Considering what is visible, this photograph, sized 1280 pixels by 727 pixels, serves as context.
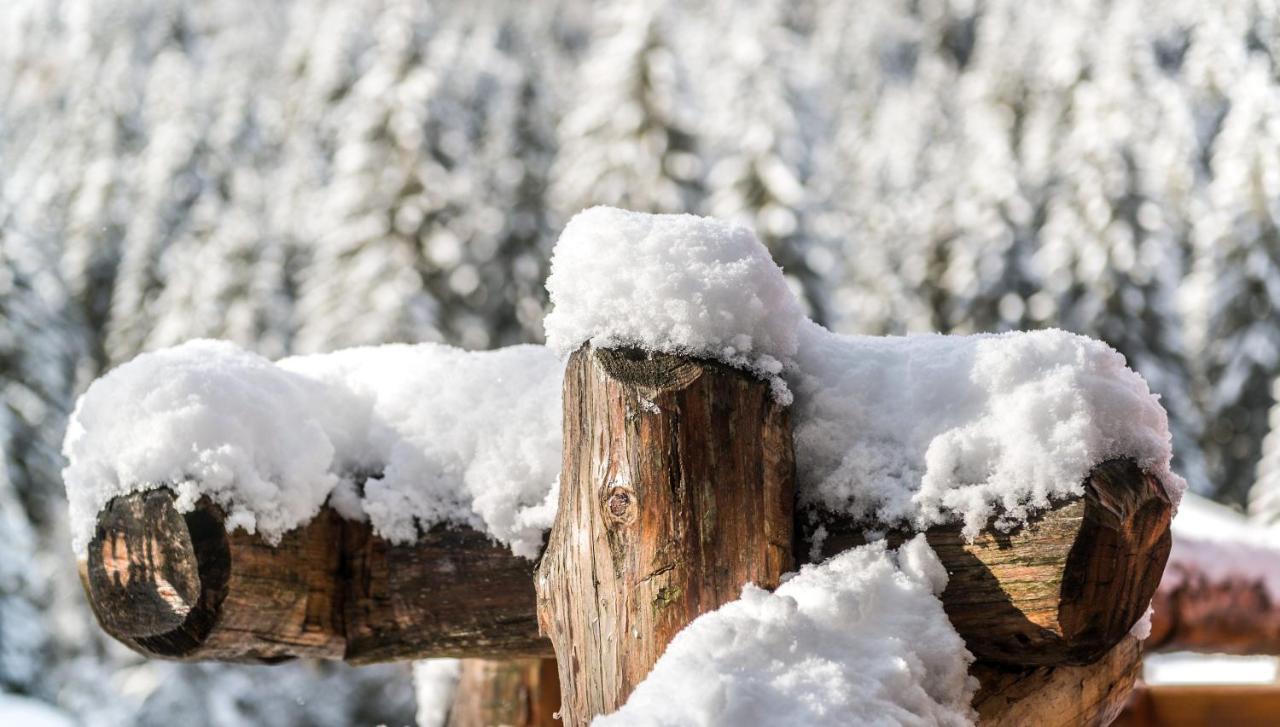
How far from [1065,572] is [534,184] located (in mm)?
13734

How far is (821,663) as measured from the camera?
1.35 meters

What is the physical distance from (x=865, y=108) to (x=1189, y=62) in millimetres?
5662

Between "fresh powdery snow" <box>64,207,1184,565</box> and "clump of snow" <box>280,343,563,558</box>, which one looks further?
"clump of snow" <box>280,343,563,558</box>

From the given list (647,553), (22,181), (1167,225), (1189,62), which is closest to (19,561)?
(22,181)

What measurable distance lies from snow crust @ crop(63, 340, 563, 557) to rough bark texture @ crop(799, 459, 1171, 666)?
26.2 inches

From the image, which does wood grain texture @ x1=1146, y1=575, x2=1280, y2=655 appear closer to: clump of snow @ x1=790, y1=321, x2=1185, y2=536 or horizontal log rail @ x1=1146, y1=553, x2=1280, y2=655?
horizontal log rail @ x1=1146, y1=553, x2=1280, y2=655

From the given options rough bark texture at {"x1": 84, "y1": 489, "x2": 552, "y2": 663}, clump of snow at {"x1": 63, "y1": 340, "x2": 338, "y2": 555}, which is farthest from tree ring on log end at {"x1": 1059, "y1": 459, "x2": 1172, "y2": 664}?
clump of snow at {"x1": 63, "y1": 340, "x2": 338, "y2": 555}

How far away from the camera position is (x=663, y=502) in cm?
150

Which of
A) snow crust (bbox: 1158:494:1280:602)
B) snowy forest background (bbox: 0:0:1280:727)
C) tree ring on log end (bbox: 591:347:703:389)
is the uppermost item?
tree ring on log end (bbox: 591:347:703:389)

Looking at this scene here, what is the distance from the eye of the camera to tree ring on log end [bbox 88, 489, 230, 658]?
1.72 metres

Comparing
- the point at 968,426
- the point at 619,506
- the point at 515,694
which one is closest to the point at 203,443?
the point at 619,506

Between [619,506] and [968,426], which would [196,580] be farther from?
[968,426]

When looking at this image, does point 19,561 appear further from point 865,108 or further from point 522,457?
point 865,108

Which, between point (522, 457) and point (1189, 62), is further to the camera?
point (1189, 62)
